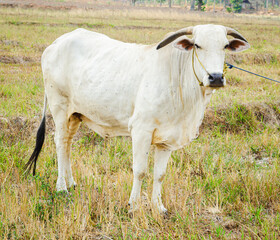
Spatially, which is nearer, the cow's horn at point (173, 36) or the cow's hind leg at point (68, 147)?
the cow's horn at point (173, 36)

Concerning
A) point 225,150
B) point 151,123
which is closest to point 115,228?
point 151,123

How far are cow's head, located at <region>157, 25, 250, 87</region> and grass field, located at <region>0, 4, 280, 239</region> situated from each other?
3.79 feet

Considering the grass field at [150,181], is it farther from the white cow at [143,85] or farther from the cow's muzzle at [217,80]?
the cow's muzzle at [217,80]

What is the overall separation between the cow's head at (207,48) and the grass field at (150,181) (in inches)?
45.4

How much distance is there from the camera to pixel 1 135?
14.1 ft

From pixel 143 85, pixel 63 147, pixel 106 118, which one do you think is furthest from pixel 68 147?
pixel 143 85

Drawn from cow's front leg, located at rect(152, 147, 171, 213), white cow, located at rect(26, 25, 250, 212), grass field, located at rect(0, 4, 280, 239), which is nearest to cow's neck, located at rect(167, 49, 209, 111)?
white cow, located at rect(26, 25, 250, 212)

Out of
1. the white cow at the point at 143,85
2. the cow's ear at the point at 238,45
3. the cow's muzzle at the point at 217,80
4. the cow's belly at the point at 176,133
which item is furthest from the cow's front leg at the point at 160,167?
the cow's ear at the point at 238,45

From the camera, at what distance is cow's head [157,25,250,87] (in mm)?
2346

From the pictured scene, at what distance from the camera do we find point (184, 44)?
2598mm

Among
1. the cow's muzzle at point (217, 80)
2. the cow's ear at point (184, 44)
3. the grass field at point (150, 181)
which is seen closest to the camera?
the cow's muzzle at point (217, 80)

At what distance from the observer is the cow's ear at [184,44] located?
2.56 m

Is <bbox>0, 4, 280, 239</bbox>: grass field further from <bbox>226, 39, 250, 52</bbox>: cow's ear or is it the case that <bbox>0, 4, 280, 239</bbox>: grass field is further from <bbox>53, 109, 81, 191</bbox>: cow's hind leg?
<bbox>226, 39, 250, 52</bbox>: cow's ear

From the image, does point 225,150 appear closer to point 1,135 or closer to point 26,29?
point 1,135
